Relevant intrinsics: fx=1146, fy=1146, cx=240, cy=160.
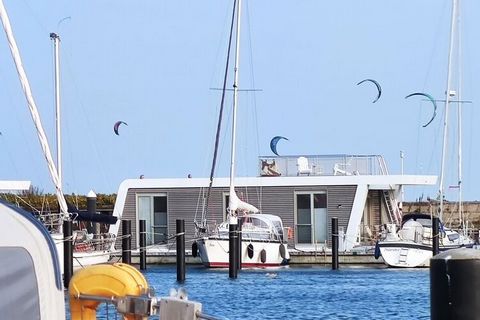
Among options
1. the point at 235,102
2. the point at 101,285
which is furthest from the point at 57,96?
the point at 101,285

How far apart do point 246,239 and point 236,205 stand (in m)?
1.53

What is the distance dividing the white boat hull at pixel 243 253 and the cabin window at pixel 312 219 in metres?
3.66

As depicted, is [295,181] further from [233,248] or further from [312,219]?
[233,248]

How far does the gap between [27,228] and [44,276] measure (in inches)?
11.1

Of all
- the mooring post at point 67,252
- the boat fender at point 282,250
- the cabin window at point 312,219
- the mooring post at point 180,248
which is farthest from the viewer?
the cabin window at point 312,219

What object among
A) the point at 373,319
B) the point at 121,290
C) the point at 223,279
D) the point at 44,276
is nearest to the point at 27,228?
the point at 44,276

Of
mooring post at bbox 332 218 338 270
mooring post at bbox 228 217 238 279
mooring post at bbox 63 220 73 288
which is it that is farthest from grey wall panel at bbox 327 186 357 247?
mooring post at bbox 63 220 73 288

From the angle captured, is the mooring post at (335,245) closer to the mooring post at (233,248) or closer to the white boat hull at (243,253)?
the white boat hull at (243,253)

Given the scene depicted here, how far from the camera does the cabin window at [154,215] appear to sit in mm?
47625

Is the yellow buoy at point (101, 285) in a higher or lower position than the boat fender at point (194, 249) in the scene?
higher

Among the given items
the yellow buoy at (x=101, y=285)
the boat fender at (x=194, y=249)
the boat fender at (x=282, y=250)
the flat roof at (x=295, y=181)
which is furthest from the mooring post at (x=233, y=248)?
the yellow buoy at (x=101, y=285)

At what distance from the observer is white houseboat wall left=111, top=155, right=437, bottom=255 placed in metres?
46.4

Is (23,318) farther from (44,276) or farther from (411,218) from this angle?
(411,218)

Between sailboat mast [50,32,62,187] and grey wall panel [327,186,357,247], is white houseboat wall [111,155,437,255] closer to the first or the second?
grey wall panel [327,186,357,247]
